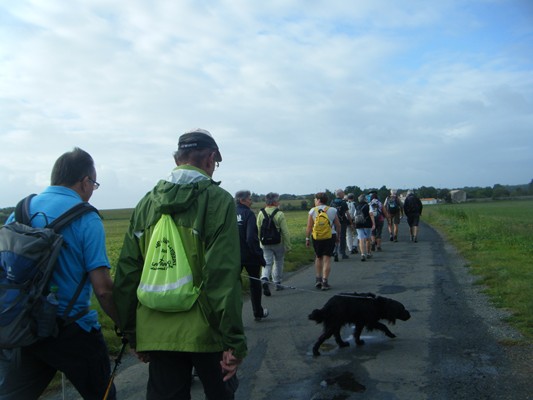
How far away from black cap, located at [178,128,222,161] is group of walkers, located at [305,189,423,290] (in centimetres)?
621

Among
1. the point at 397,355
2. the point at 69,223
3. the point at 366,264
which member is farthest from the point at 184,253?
the point at 366,264

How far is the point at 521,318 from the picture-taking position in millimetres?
6035

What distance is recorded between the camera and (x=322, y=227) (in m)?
8.66

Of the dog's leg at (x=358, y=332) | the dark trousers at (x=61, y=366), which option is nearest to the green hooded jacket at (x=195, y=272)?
the dark trousers at (x=61, y=366)

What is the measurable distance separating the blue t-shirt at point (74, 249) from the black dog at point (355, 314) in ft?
10.9

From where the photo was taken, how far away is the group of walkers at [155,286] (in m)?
2.26

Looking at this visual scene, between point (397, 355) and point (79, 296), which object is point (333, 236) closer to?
point (397, 355)

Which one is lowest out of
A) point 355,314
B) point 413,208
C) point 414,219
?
point 355,314

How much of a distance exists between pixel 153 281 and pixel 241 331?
52 centimetres

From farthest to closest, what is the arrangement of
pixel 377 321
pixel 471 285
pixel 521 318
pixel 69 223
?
pixel 471 285 → pixel 521 318 → pixel 377 321 → pixel 69 223

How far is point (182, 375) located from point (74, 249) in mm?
914

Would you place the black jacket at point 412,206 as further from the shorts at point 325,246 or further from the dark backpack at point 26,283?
the dark backpack at point 26,283

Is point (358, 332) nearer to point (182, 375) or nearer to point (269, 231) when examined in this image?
point (269, 231)

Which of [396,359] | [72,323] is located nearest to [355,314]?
[396,359]
